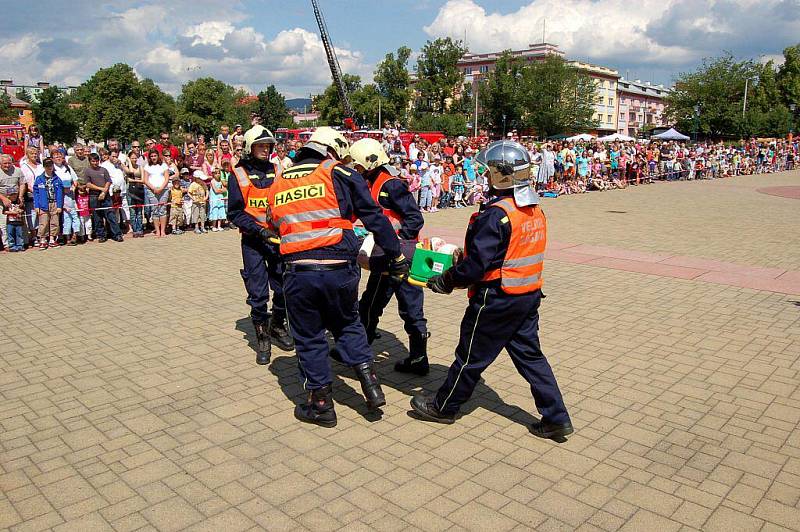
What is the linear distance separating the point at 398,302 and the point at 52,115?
77.5m

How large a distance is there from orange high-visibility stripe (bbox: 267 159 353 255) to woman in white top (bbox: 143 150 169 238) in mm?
9748

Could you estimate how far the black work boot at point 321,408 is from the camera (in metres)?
4.55

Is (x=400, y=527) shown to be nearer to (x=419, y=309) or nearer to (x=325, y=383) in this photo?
(x=325, y=383)

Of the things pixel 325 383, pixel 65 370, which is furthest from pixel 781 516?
pixel 65 370

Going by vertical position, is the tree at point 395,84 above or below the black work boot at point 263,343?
above

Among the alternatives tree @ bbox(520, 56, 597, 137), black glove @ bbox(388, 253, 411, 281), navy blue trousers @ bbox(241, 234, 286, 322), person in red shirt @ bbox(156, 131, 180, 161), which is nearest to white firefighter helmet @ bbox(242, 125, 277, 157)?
navy blue trousers @ bbox(241, 234, 286, 322)

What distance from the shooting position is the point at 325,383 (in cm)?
454

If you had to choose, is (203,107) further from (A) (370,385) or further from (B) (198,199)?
(A) (370,385)

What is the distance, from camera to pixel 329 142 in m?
4.74

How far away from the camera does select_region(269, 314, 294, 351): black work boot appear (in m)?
6.46

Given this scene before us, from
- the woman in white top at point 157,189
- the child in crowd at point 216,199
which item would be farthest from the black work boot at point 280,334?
the child in crowd at point 216,199

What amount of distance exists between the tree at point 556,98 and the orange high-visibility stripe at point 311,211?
75125 millimetres

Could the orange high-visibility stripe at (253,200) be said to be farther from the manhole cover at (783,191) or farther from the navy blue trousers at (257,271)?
the manhole cover at (783,191)

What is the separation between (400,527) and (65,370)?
3721mm
